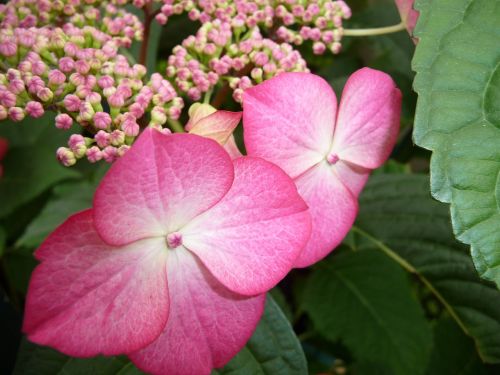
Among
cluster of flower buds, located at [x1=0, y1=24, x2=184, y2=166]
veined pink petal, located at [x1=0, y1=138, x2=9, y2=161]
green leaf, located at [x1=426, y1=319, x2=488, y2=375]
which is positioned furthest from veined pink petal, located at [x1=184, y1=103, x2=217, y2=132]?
veined pink petal, located at [x1=0, y1=138, x2=9, y2=161]

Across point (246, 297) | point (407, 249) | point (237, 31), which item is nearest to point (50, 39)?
point (237, 31)

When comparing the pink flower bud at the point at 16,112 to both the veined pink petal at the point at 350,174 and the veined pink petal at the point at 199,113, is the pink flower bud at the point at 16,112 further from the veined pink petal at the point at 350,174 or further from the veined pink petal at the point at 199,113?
the veined pink petal at the point at 350,174

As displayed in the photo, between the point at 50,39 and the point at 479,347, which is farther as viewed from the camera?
the point at 479,347

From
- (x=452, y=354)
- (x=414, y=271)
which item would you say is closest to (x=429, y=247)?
(x=414, y=271)

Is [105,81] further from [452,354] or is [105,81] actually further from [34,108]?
[452,354]

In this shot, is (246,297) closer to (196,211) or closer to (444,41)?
(196,211)

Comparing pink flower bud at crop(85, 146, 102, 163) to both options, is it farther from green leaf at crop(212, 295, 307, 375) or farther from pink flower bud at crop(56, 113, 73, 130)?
green leaf at crop(212, 295, 307, 375)
